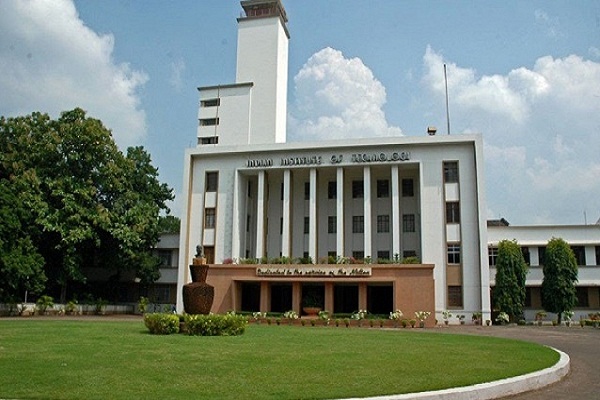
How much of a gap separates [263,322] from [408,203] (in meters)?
13.8

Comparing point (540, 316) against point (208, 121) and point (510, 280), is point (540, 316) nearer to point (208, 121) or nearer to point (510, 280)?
point (510, 280)

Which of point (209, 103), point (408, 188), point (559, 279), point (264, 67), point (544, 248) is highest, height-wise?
point (264, 67)

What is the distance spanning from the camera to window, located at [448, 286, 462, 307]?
114 ft

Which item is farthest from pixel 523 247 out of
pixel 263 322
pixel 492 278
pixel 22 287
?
pixel 22 287

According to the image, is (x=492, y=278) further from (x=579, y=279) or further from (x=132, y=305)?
(x=132, y=305)

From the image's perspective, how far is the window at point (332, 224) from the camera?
134 ft

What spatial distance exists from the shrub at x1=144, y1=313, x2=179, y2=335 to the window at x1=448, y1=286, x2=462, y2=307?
20536mm

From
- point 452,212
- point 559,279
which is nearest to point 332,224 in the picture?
point 452,212

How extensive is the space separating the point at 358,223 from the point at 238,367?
98.5 feet

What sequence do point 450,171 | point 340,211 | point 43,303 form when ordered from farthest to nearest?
1. point 43,303
2. point 340,211
3. point 450,171

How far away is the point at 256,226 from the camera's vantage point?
41.7 metres

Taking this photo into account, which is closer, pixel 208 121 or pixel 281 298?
pixel 281 298

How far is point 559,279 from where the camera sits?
114ft

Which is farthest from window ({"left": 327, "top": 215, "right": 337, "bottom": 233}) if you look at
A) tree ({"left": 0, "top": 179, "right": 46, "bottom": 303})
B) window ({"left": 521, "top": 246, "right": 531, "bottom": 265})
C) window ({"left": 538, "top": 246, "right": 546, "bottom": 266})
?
tree ({"left": 0, "top": 179, "right": 46, "bottom": 303})
